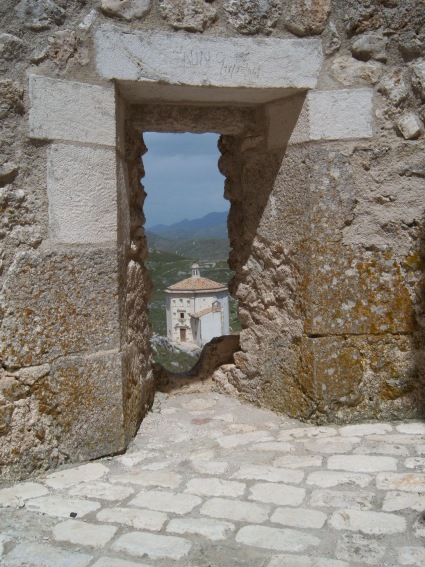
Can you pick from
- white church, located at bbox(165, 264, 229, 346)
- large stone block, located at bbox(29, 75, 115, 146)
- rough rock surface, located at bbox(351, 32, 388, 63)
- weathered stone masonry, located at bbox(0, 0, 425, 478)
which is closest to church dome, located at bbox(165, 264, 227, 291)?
white church, located at bbox(165, 264, 229, 346)

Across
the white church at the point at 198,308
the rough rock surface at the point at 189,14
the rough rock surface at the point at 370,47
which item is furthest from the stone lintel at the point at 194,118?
the white church at the point at 198,308

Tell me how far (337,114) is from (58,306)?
5.78 ft

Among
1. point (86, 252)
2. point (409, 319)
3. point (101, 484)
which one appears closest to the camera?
point (101, 484)

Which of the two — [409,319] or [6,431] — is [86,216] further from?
[409,319]

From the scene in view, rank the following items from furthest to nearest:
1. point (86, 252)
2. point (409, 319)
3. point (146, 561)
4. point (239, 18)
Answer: point (409, 319) < point (239, 18) < point (86, 252) < point (146, 561)

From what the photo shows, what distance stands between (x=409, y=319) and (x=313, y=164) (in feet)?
3.25

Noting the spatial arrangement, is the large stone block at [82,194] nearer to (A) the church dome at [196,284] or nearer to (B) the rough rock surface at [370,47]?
(B) the rough rock surface at [370,47]

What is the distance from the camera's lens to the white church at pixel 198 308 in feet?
51.1

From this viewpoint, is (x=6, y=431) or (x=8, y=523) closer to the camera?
(x=8, y=523)

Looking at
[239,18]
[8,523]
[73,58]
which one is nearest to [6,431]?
[8,523]

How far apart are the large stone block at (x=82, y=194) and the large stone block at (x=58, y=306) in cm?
9

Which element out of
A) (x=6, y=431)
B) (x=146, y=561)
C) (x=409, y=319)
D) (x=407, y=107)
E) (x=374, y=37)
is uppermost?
(x=374, y=37)

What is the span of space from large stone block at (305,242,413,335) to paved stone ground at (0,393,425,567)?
0.55m

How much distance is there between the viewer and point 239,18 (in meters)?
3.12
